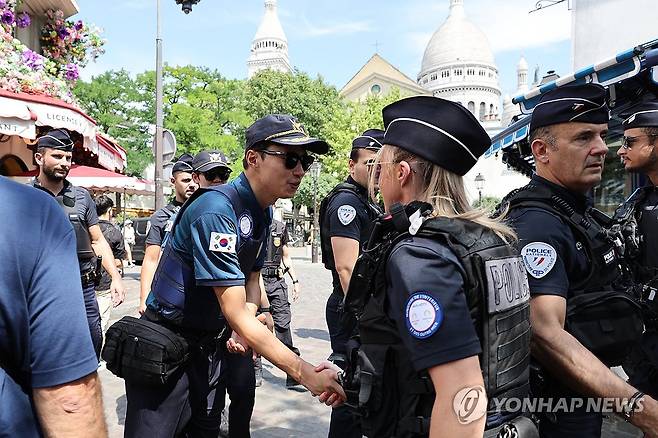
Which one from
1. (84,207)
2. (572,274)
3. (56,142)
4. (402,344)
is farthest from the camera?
(84,207)

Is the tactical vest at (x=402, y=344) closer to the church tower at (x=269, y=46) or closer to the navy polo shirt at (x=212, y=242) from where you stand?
the navy polo shirt at (x=212, y=242)

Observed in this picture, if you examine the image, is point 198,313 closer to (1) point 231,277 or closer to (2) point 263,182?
(1) point 231,277

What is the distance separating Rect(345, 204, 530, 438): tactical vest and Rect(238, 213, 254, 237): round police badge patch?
3.62 ft

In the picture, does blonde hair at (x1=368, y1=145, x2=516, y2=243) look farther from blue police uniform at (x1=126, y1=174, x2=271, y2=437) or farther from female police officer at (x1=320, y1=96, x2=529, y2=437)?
blue police uniform at (x1=126, y1=174, x2=271, y2=437)

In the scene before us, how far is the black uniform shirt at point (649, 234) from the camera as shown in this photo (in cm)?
329

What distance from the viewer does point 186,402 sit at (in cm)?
279

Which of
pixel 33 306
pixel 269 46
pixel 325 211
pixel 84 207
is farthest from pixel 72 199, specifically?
pixel 269 46

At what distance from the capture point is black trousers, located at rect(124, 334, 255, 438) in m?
2.68

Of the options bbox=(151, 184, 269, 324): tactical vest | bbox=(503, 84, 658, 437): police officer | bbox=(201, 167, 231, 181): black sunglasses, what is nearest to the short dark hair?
bbox=(201, 167, 231, 181): black sunglasses

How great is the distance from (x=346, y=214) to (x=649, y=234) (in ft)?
6.58

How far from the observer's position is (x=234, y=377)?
134 inches

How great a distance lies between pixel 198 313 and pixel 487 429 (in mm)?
1549

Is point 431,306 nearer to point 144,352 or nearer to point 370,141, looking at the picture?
point 144,352

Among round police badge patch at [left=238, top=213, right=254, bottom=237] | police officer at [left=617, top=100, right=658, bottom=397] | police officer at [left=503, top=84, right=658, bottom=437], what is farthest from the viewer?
police officer at [left=617, top=100, right=658, bottom=397]
